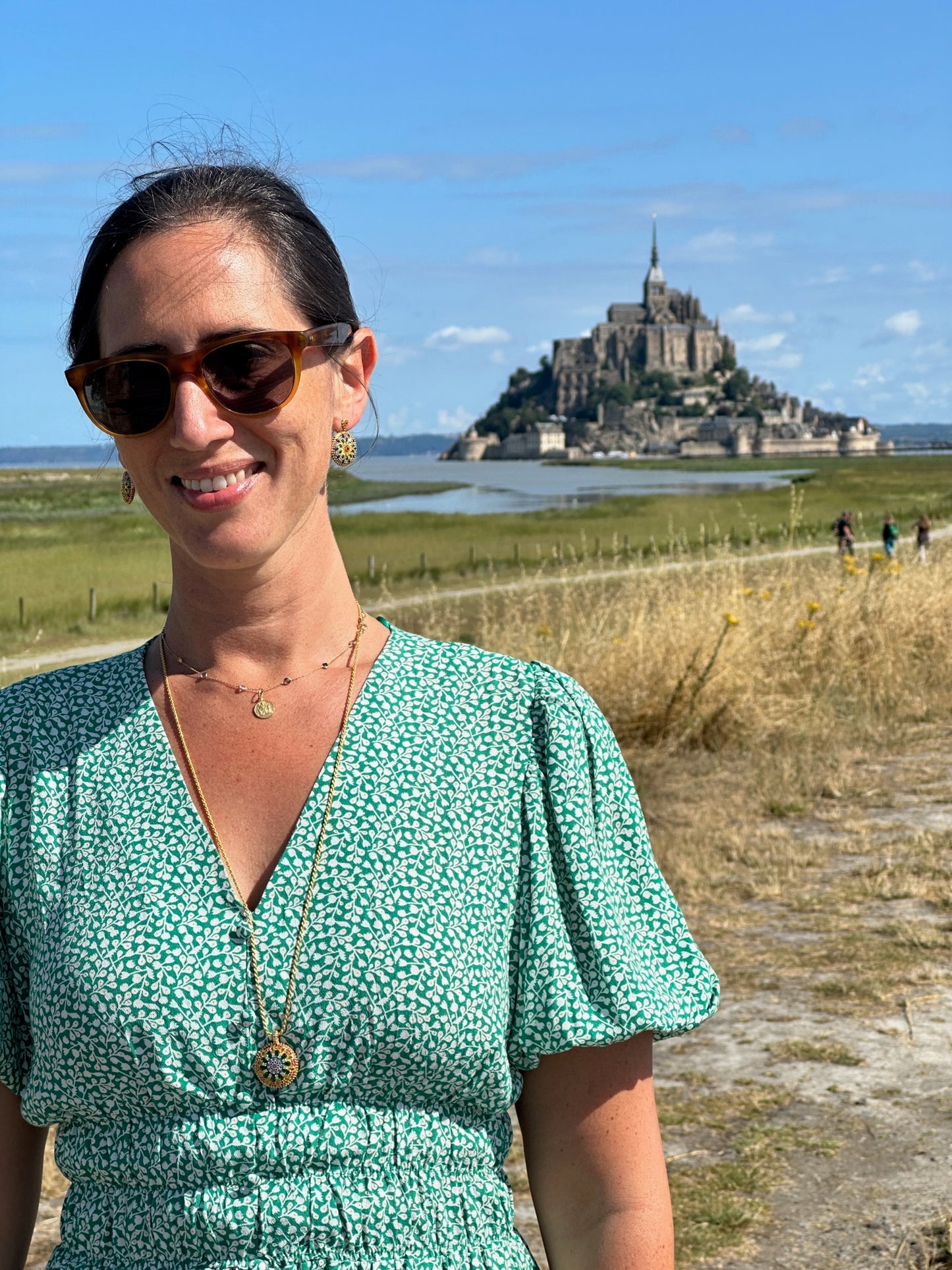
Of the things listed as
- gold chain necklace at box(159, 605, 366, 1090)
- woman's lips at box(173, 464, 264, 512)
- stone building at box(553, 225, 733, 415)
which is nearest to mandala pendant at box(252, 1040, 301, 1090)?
gold chain necklace at box(159, 605, 366, 1090)

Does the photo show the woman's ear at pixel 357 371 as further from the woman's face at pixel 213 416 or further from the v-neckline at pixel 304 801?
the v-neckline at pixel 304 801

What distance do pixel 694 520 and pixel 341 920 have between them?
47356 mm

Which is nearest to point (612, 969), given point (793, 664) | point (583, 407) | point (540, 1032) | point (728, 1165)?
point (540, 1032)

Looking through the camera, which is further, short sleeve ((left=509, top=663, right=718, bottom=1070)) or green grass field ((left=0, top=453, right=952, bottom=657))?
green grass field ((left=0, top=453, right=952, bottom=657))

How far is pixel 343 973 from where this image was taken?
1345 millimetres

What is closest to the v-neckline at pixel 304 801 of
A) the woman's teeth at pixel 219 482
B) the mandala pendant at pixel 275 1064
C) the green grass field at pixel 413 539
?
the mandala pendant at pixel 275 1064

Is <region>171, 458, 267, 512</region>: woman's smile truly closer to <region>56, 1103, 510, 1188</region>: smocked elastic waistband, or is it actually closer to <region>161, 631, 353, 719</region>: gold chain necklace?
<region>161, 631, 353, 719</region>: gold chain necklace

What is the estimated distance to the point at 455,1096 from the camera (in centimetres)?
137

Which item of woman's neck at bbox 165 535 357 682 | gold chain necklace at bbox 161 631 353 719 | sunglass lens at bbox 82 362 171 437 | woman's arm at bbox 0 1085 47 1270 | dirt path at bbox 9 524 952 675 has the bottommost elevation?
Result: dirt path at bbox 9 524 952 675

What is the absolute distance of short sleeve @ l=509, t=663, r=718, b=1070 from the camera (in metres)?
1.40

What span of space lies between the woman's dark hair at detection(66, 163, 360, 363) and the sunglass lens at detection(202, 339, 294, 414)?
7cm

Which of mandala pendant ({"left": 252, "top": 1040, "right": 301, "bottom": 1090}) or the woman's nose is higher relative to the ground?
the woman's nose

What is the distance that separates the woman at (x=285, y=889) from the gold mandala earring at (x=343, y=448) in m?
0.05

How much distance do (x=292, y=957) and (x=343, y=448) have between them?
590 mm
